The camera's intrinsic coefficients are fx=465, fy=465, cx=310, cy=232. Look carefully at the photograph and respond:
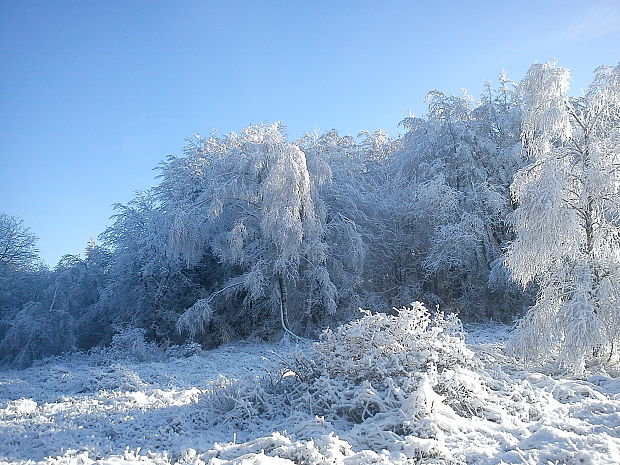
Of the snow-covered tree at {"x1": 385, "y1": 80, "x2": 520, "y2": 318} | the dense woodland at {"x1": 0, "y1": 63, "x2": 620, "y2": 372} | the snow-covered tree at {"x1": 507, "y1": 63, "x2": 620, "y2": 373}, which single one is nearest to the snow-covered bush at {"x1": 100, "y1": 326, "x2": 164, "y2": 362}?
the dense woodland at {"x1": 0, "y1": 63, "x2": 620, "y2": 372}

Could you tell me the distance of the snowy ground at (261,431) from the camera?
4.45 meters

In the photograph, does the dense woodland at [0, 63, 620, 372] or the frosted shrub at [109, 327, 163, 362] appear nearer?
the frosted shrub at [109, 327, 163, 362]

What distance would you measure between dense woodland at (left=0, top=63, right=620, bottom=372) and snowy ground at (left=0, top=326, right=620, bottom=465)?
620 cm

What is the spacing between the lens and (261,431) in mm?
5551

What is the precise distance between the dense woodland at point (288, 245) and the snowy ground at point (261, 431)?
620cm

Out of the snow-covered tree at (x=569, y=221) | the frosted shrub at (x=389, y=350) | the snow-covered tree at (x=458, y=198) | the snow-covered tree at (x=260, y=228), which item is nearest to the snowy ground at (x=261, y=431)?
the snow-covered tree at (x=569, y=221)

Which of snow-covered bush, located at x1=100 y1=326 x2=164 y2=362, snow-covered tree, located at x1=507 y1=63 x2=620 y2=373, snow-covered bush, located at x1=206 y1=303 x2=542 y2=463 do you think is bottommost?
snow-covered bush, located at x1=100 y1=326 x2=164 y2=362

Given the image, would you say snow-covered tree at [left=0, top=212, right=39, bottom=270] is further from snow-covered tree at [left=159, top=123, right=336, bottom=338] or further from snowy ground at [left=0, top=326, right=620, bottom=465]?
snowy ground at [left=0, top=326, right=620, bottom=465]

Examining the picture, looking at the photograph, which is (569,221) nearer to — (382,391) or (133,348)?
(382,391)

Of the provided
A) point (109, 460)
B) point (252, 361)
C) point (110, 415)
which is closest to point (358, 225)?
point (252, 361)

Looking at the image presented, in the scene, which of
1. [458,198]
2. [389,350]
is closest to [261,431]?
[389,350]

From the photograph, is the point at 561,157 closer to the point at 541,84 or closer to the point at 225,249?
the point at 541,84

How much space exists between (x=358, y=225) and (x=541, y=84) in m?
9.38

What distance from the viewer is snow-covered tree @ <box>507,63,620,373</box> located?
7.20 metres
